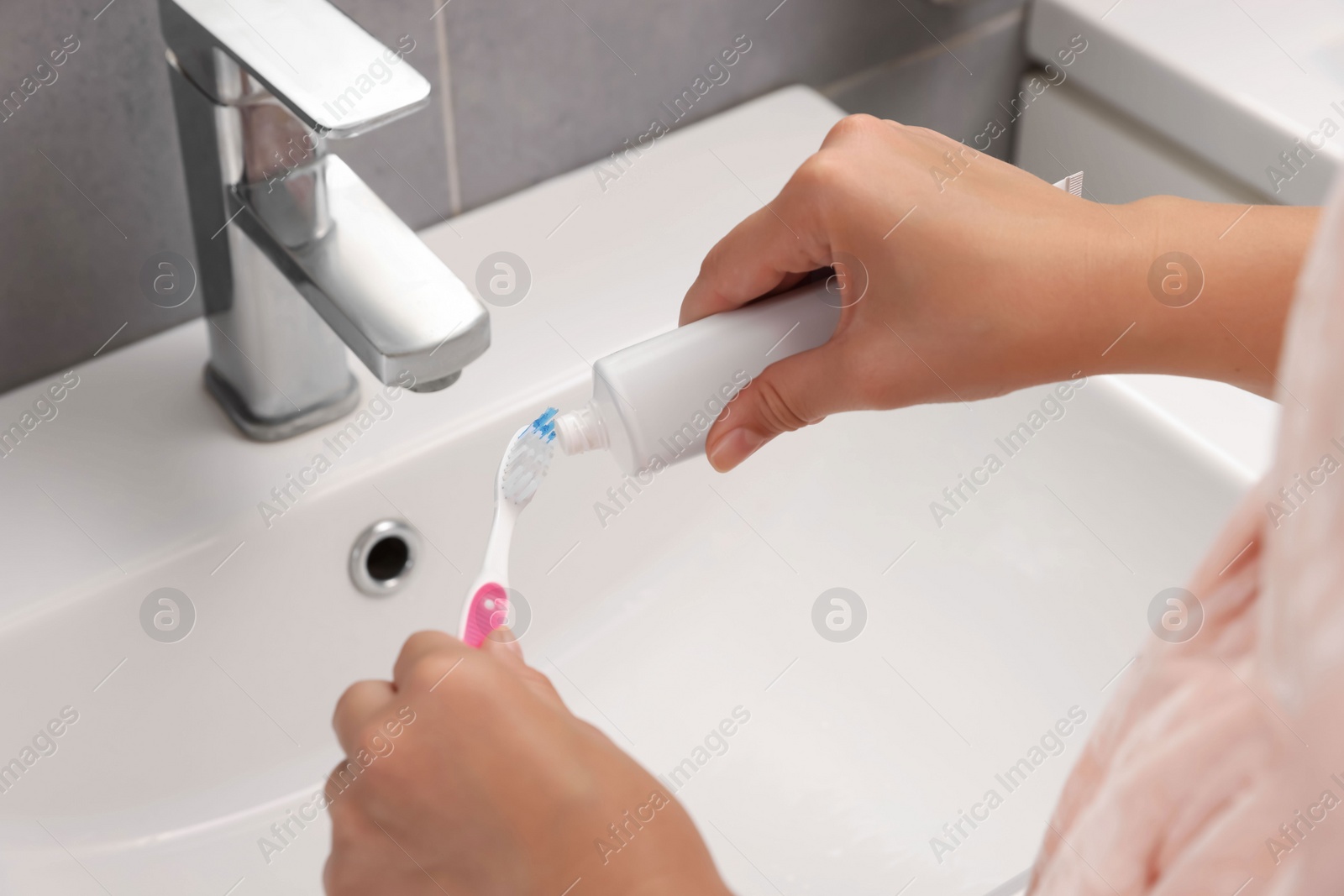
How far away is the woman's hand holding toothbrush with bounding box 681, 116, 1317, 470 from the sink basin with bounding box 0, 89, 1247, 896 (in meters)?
0.14

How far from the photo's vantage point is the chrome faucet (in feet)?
1.31

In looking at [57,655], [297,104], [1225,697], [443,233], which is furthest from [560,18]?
[1225,697]

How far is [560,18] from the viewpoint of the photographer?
1.98 ft

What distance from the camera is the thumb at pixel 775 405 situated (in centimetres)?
42

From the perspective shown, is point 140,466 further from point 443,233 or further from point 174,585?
point 443,233

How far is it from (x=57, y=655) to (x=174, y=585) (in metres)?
0.05
